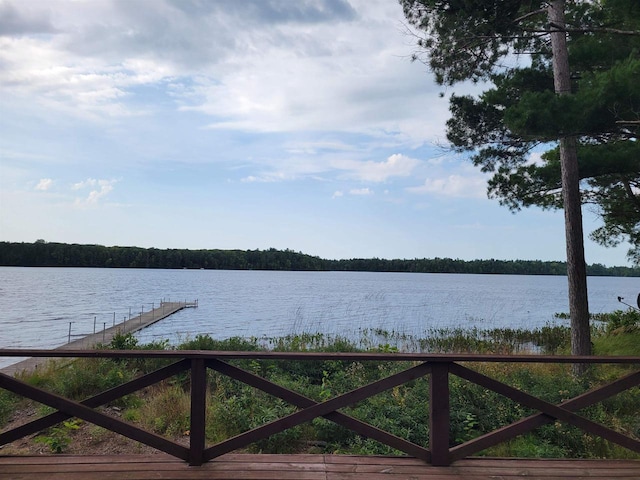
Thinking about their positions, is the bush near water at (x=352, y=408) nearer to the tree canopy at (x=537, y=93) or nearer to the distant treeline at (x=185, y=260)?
the tree canopy at (x=537, y=93)

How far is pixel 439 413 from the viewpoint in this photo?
3391 millimetres

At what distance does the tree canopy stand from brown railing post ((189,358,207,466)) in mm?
5401

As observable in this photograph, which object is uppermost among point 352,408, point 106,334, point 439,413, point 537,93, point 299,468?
point 537,93

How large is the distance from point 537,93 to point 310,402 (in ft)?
18.4

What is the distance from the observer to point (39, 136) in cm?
1468

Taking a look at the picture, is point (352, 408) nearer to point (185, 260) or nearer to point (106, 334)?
point (106, 334)

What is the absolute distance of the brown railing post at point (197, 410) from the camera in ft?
11.0

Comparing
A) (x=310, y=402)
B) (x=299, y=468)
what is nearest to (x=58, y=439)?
(x=299, y=468)

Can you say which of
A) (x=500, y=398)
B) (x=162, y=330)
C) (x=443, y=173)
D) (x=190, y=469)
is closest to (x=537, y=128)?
(x=500, y=398)

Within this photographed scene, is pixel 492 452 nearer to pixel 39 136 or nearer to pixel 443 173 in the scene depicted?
pixel 443 173

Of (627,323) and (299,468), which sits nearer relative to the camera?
(299,468)

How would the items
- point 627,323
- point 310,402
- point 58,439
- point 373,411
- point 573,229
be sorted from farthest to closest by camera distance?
point 627,323, point 573,229, point 373,411, point 58,439, point 310,402

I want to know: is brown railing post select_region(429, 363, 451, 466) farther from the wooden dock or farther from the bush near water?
the wooden dock

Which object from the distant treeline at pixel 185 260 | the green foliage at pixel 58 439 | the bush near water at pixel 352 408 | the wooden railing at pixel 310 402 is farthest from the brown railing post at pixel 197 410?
the distant treeline at pixel 185 260
